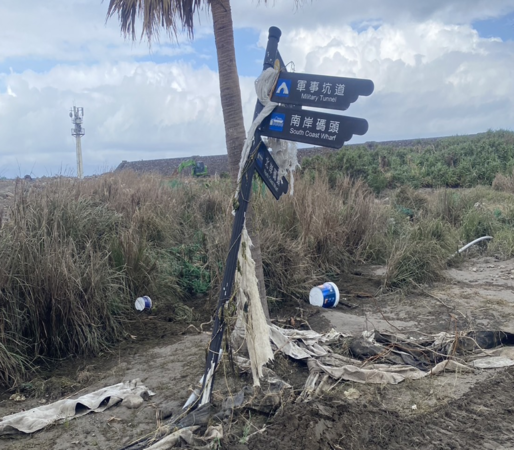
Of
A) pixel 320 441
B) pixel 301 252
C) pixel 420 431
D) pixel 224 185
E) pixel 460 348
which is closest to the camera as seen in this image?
pixel 320 441

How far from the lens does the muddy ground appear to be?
3.30 m

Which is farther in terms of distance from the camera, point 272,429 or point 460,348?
point 460,348

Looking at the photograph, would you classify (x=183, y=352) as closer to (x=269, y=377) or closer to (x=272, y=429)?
(x=269, y=377)

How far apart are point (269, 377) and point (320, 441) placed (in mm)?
785

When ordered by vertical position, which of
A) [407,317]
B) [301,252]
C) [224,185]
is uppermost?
[224,185]

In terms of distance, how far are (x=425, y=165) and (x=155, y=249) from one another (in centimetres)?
1881

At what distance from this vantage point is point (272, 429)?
10.9ft

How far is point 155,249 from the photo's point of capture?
7.28m

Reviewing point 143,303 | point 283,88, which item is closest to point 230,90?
point 283,88

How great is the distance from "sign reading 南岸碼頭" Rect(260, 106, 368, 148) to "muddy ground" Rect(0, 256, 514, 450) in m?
1.69

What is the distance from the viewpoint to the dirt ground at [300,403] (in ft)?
10.8

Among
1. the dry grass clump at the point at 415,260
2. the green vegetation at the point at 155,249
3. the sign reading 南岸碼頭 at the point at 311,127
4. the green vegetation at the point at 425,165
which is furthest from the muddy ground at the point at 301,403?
the green vegetation at the point at 425,165

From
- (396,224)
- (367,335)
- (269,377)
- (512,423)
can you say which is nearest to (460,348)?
(367,335)

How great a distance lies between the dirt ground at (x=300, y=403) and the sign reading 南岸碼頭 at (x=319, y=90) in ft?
6.20
